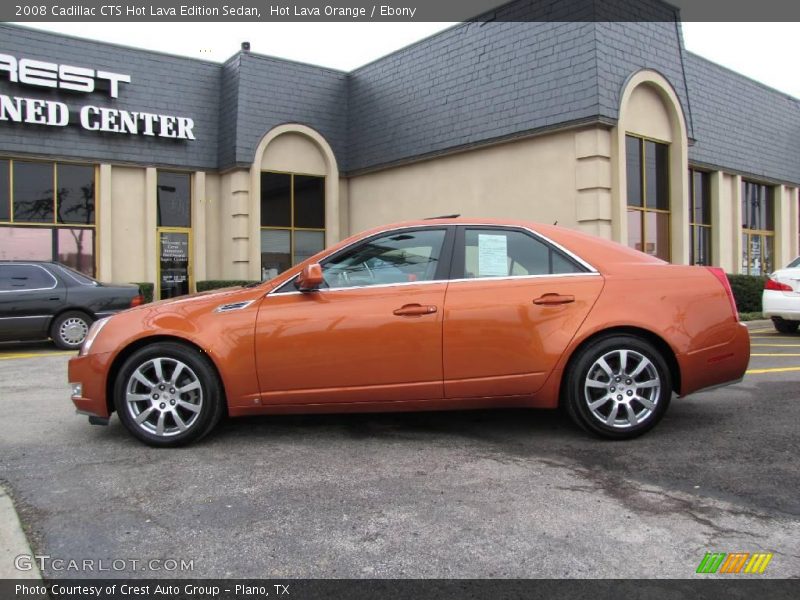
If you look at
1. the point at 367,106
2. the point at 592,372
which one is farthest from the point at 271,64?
the point at 592,372

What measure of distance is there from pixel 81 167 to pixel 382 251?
1309 centimetres

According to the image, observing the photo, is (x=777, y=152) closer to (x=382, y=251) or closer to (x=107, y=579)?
(x=382, y=251)

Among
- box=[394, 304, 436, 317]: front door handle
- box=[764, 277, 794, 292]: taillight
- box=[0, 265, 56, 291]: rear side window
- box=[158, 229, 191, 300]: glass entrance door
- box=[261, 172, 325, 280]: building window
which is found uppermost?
box=[261, 172, 325, 280]: building window

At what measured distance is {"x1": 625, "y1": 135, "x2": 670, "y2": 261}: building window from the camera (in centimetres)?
1337

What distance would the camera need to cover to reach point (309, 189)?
17.5 metres

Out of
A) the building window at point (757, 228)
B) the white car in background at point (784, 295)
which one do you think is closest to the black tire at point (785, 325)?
the white car in background at point (784, 295)

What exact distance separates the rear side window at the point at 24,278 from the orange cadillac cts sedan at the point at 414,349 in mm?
6515

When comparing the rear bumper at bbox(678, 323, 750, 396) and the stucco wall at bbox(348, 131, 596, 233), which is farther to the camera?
the stucco wall at bbox(348, 131, 596, 233)

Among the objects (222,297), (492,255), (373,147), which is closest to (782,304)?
(492,255)

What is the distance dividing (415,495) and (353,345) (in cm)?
123

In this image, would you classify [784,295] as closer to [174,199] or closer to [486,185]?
[486,185]

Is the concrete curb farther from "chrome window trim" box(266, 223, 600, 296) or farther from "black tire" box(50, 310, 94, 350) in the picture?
"black tire" box(50, 310, 94, 350)

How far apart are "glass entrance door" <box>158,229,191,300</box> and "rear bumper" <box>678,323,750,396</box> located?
14.1 meters

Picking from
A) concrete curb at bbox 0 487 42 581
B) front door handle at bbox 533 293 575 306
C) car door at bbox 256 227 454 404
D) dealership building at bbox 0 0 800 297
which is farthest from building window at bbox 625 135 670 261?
concrete curb at bbox 0 487 42 581
